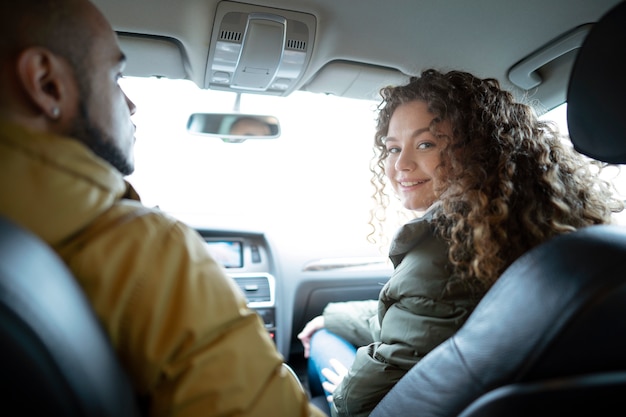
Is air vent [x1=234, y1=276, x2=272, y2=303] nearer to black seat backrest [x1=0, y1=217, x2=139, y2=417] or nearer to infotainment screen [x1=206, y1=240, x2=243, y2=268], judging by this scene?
infotainment screen [x1=206, y1=240, x2=243, y2=268]

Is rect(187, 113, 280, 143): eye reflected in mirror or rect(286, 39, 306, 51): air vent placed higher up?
rect(286, 39, 306, 51): air vent

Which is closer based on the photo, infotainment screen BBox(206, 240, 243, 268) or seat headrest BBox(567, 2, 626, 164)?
seat headrest BBox(567, 2, 626, 164)

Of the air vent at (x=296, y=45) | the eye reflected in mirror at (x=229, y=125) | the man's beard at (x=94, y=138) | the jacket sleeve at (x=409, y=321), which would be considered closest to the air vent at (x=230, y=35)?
the air vent at (x=296, y=45)

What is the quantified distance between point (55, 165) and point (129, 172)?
1.30 ft

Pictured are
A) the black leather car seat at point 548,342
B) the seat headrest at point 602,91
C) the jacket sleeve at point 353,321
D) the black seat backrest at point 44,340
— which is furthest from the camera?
the jacket sleeve at point 353,321

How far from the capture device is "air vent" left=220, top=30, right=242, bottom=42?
1.94 meters

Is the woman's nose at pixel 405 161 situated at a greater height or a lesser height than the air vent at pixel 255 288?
greater

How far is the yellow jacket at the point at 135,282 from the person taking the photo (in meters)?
0.78

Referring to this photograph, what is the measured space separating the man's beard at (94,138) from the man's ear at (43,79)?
0.05 meters

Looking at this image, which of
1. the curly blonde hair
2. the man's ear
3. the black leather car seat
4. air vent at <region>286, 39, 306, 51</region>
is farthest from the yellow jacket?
air vent at <region>286, 39, 306, 51</region>

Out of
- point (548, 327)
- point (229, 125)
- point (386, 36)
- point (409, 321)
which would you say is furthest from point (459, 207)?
point (229, 125)

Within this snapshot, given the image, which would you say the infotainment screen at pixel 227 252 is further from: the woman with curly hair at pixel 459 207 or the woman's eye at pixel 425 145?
the woman's eye at pixel 425 145

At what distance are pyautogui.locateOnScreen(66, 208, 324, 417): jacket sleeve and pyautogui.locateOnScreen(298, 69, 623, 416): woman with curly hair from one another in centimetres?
68

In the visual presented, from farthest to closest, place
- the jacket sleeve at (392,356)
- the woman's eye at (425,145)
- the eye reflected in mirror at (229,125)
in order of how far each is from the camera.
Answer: the eye reflected in mirror at (229,125) → the woman's eye at (425,145) → the jacket sleeve at (392,356)
